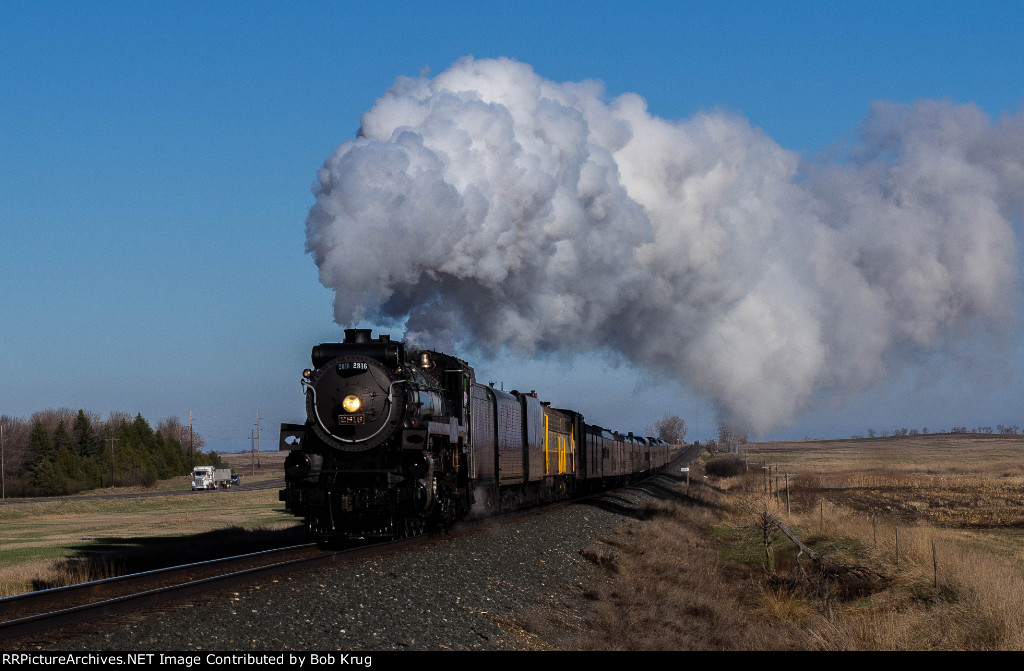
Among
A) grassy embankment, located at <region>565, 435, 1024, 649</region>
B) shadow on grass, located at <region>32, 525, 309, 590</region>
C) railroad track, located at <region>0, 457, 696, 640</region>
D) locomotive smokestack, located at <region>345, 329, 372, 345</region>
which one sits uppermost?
locomotive smokestack, located at <region>345, 329, 372, 345</region>

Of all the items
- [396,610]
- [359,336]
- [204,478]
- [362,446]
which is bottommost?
[396,610]

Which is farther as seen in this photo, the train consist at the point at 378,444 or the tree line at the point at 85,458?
the tree line at the point at 85,458

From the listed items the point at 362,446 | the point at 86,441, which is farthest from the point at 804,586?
the point at 86,441

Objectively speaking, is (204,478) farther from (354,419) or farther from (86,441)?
(354,419)

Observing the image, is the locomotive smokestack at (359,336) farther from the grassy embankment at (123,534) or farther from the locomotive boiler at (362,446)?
the grassy embankment at (123,534)

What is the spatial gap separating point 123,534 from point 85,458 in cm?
8150

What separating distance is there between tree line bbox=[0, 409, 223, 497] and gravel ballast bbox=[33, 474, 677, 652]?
98.0m

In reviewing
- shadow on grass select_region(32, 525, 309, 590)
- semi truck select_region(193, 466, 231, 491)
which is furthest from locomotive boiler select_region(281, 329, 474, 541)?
semi truck select_region(193, 466, 231, 491)

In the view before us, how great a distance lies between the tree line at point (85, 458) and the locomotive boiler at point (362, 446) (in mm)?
95499

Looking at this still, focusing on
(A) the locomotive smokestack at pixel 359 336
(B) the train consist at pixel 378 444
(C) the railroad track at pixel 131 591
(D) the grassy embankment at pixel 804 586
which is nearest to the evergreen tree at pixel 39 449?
(D) the grassy embankment at pixel 804 586

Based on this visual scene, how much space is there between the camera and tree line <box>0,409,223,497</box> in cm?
10838

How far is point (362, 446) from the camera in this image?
19.7 meters

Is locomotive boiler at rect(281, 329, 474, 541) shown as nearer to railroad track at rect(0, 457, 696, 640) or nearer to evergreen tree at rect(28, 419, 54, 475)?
railroad track at rect(0, 457, 696, 640)

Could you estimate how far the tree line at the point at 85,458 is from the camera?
108 metres
